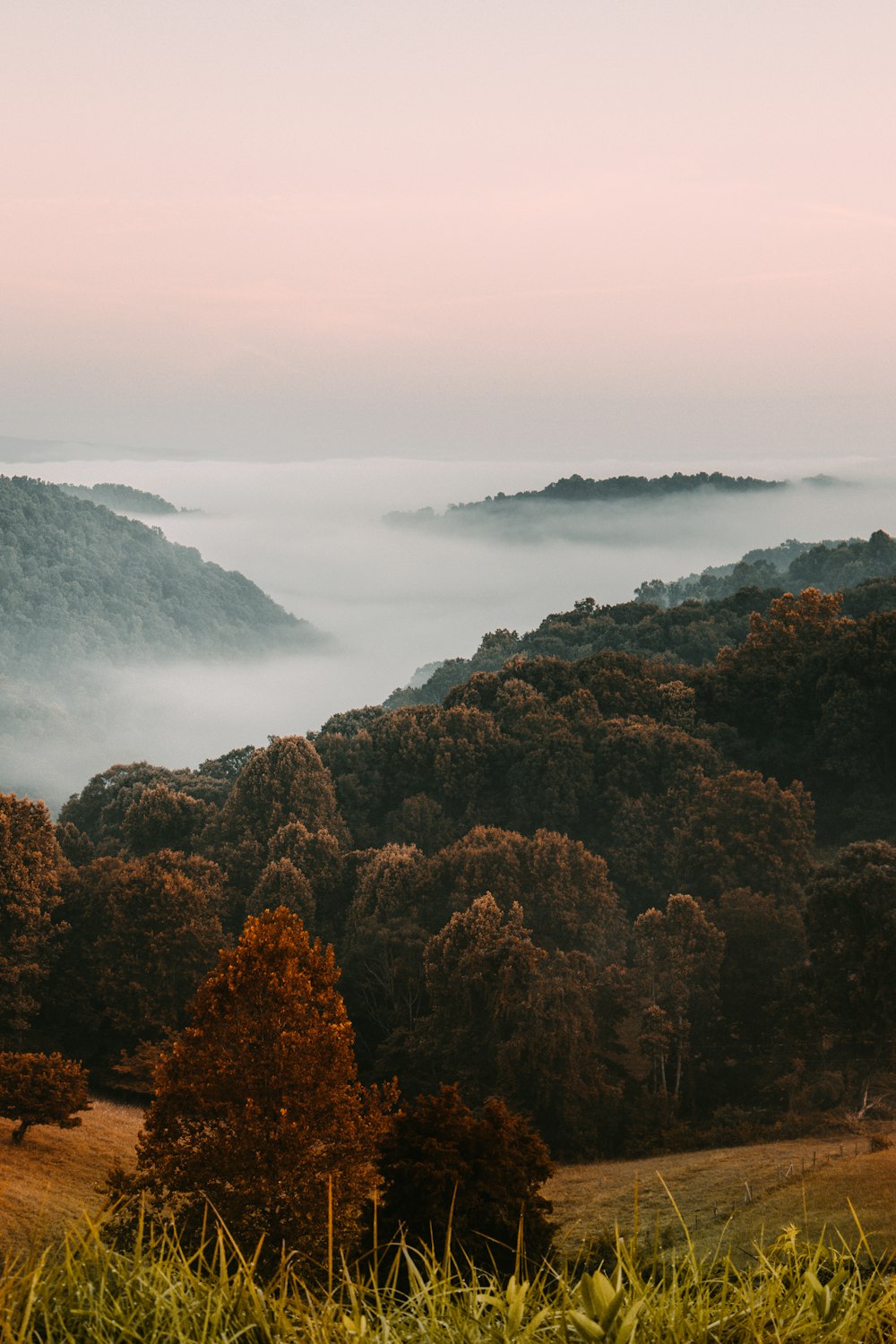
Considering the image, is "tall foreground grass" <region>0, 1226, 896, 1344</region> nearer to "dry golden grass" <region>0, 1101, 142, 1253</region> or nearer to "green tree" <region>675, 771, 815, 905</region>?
"dry golden grass" <region>0, 1101, 142, 1253</region>

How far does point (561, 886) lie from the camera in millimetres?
53250

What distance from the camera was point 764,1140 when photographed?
39938mm

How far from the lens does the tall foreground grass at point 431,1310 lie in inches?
270

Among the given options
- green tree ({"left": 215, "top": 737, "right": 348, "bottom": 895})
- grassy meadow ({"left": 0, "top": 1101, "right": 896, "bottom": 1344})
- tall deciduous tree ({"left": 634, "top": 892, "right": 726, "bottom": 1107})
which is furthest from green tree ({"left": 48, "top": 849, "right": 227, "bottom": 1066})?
grassy meadow ({"left": 0, "top": 1101, "right": 896, "bottom": 1344})

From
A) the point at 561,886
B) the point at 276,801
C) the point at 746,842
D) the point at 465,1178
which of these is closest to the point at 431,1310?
the point at 465,1178

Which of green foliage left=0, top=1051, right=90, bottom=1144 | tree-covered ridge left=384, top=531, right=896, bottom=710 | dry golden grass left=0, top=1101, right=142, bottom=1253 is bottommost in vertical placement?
dry golden grass left=0, top=1101, right=142, bottom=1253

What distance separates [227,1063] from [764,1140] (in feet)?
69.1

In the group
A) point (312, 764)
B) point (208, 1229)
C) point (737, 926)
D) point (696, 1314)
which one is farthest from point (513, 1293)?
point (312, 764)

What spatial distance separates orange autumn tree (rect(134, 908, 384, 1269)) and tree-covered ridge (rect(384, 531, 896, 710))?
63724 millimetres

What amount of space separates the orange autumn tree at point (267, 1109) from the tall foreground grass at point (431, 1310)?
1956 cm

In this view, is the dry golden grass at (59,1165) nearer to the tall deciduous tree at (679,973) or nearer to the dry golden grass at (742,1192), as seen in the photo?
the dry golden grass at (742,1192)

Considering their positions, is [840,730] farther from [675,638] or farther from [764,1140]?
[675,638]

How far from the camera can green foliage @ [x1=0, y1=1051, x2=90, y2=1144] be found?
3741 centimetres

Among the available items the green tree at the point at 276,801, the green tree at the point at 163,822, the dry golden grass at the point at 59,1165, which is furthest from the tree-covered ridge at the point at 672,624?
the dry golden grass at the point at 59,1165
